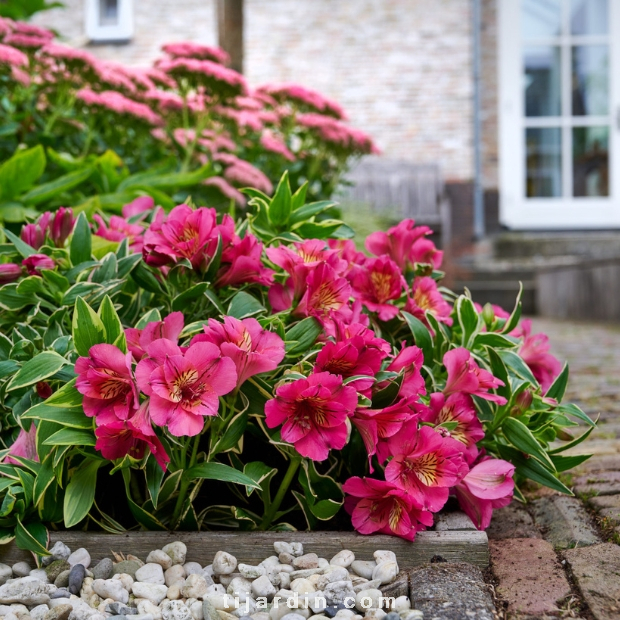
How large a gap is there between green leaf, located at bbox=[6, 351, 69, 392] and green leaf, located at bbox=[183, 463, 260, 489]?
238 mm

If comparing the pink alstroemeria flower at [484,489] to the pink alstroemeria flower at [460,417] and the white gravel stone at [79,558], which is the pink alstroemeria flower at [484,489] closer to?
the pink alstroemeria flower at [460,417]

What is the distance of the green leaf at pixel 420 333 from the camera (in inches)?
48.1

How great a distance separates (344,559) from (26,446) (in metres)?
0.51

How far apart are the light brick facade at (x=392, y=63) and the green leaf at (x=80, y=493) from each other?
22.5 ft

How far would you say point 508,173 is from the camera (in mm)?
7559

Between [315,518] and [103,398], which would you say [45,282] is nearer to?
[103,398]

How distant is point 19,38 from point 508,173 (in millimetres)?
6077

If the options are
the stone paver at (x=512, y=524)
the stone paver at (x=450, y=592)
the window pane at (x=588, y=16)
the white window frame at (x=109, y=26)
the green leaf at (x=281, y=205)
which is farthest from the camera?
the white window frame at (x=109, y=26)

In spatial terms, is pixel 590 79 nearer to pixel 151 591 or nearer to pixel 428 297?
pixel 428 297

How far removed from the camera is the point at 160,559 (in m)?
1.02

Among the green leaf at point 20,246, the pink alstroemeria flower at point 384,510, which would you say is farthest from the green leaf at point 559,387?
the green leaf at point 20,246

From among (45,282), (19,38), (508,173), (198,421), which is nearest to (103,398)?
(198,421)

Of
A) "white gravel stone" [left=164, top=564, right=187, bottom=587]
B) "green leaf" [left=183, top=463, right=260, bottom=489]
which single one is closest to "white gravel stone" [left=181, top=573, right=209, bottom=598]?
"white gravel stone" [left=164, top=564, right=187, bottom=587]

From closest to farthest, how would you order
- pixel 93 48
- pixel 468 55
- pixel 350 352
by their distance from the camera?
pixel 350 352 → pixel 468 55 → pixel 93 48
